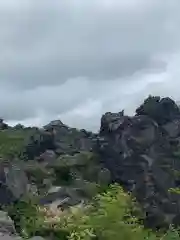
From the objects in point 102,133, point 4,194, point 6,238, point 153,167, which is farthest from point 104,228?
point 102,133

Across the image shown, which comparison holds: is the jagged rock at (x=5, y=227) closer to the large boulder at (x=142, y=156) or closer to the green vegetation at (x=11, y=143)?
the large boulder at (x=142, y=156)

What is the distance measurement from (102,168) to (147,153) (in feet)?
12.4

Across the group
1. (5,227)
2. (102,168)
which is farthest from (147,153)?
(5,227)

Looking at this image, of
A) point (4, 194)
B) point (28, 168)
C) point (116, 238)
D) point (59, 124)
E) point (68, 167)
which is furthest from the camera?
point (59, 124)

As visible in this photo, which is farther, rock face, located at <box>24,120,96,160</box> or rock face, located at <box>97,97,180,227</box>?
rock face, located at <box>24,120,96,160</box>

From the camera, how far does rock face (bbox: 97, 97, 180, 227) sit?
43906 mm

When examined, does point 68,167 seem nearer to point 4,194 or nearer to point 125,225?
point 4,194

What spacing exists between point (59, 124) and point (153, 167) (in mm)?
15418

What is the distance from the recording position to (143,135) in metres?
49.5

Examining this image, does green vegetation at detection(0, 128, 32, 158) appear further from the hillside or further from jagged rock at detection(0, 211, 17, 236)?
jagged rock at detection(0, 211, 17, 236)

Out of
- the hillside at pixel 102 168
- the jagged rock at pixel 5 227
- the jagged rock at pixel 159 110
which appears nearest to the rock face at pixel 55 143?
the hillside at pixel 102 168

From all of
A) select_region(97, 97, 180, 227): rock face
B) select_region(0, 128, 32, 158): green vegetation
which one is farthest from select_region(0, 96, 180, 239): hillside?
select_region(0, 128, 32, 158): green vegetation

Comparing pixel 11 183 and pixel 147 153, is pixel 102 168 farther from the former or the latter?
pixel 11 183

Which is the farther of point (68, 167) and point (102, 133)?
point (102, 133)
